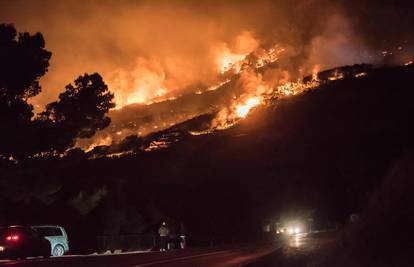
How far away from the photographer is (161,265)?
64.4 feet

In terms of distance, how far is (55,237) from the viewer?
100 feet

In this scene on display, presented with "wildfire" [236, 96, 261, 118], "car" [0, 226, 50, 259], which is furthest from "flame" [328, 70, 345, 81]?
"car" [0, 226, 50, 259]

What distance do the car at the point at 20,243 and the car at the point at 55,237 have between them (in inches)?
136

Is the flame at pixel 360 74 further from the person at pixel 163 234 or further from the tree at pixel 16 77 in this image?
the tree at pixel 16 77

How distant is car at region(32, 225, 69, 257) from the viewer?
3000 centimetres

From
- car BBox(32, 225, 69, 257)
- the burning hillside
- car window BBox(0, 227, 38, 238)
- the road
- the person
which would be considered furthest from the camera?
the burning hillside

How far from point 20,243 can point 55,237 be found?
5.49 m

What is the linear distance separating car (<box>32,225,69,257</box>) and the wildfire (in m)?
138

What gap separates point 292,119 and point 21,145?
387 feet

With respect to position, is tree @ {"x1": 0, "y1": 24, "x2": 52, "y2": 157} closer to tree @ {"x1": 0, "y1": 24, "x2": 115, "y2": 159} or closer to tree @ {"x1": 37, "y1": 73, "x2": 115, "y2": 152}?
tree @ {"x1": 0, "y1": 24, "x2": 115, "y2": 159}

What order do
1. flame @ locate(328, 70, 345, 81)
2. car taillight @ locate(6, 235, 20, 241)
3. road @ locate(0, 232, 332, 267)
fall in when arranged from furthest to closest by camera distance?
flame @ locate(328, 70, 345, 81) → car taillight @ locate(6, 235, 20, 241) → road @ locate(0, 232, 332, 267)

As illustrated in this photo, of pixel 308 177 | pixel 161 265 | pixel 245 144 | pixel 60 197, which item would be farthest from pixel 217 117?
pixel 161 265

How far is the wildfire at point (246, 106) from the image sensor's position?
172688 mm

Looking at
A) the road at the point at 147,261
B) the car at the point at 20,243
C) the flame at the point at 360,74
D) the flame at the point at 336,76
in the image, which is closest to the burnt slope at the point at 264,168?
the car at the point at 20,243
